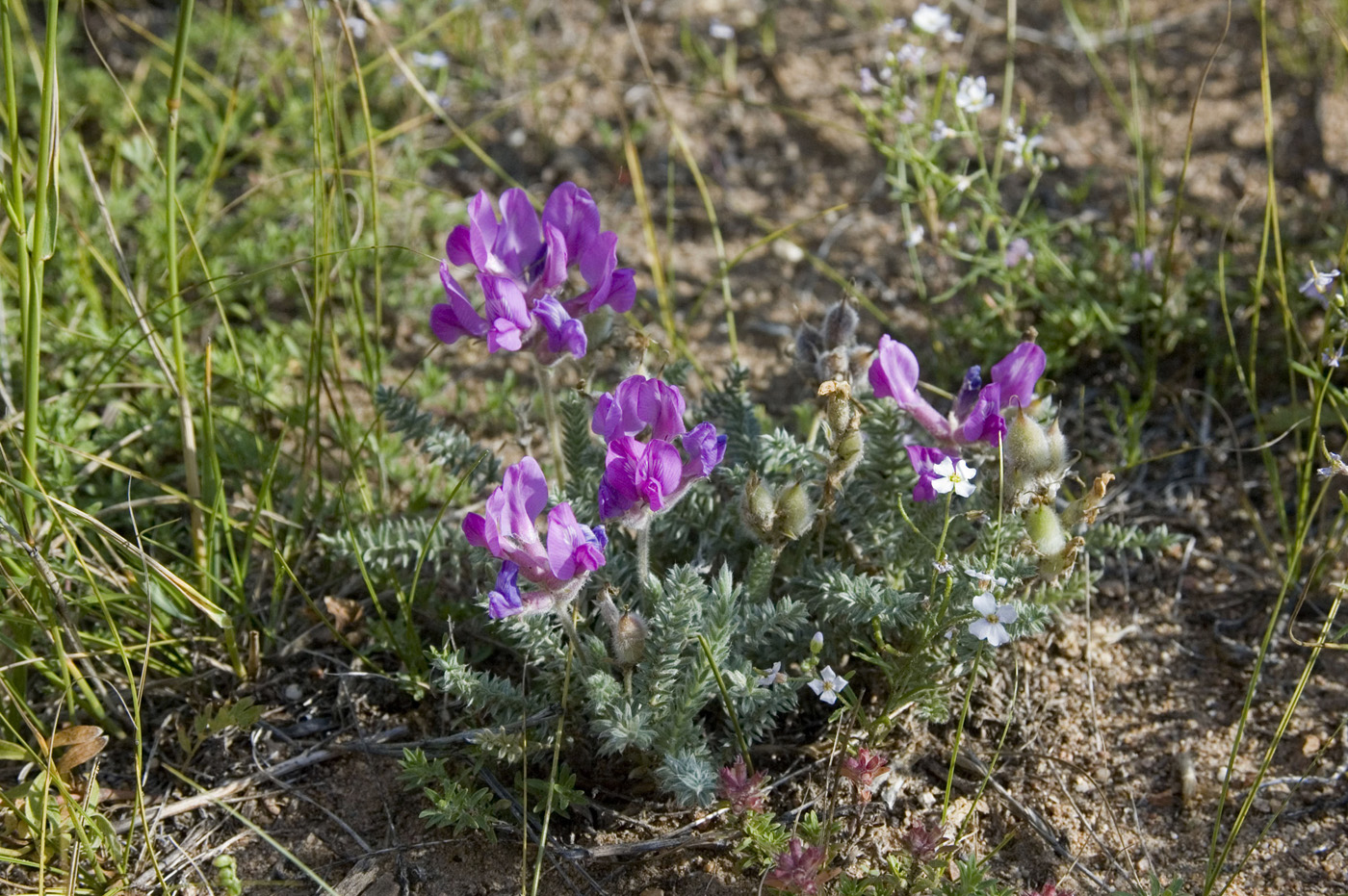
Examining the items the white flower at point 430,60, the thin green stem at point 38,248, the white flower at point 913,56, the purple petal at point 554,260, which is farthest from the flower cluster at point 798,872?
the white flower at point 430,60

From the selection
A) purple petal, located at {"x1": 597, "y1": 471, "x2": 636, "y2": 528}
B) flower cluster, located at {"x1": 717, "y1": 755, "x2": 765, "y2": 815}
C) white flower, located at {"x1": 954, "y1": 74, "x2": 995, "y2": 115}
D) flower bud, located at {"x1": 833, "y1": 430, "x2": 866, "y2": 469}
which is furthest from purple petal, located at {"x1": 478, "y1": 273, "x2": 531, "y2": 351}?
white flower, located at {"x1": 954, "y1": 74, "x2": 995, "y2": 115}

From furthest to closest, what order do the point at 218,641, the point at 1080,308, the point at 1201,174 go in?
the point at 1201,174, the point at 1080,308, the point at 218,641

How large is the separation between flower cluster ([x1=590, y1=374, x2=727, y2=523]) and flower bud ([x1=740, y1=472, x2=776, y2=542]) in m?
0.11

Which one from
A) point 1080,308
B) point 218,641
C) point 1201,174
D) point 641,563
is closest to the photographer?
point 641,563

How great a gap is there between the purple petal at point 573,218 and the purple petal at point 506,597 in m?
0.69

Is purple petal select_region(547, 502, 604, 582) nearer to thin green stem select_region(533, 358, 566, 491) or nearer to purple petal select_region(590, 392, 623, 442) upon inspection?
purple petal select_region(590, 392, 623, 442)

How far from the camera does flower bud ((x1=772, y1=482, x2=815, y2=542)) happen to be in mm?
2109

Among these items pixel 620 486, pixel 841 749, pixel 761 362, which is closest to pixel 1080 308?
pixel 761 362

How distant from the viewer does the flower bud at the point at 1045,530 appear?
6.72 ft

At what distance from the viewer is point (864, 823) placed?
229 cm

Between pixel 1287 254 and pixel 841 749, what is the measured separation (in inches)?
76.2

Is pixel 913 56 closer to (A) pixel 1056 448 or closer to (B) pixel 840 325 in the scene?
(B) pixel 840 325

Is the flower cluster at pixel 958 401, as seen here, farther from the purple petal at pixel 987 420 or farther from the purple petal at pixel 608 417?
the purple petal at pixel 608 417

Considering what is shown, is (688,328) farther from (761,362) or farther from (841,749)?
(841,749)
